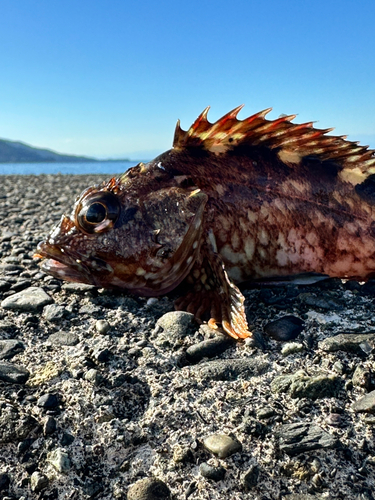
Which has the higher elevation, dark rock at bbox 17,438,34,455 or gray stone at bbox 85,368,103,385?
gray stone at bbox 85,368,103,385

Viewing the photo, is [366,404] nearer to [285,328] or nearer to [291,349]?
[291,349]

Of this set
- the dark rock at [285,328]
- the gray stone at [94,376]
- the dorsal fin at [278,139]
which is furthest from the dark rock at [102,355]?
the dorsal fin at [278,139]

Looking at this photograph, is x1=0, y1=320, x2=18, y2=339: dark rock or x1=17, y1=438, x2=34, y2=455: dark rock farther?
x1=0, y1=320, x2=18, y2=339: dark rock

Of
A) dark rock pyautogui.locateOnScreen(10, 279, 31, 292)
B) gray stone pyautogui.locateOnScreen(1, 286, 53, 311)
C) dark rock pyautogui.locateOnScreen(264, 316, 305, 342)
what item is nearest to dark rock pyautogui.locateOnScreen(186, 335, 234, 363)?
dark rock pyautogui.locateOnScreen(264, 316, 305, 342)

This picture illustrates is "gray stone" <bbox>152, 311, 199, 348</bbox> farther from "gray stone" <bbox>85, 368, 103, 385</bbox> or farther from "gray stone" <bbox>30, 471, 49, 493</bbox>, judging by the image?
"gray stone" <bbox>30, 471, 49, 493</bbox>

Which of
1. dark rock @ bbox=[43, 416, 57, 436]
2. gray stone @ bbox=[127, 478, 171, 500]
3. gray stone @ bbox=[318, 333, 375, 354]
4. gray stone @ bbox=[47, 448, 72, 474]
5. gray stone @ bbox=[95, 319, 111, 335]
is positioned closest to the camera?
gray stone @ bbox=[127, 478, 171, 500]

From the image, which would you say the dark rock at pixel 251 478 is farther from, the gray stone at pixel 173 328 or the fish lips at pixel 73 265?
the fish lips at pixel 73 265
